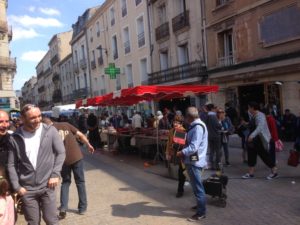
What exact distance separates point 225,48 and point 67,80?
125 ft

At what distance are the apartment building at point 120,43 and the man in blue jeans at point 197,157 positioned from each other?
2172cm

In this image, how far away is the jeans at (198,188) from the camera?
5.70 m

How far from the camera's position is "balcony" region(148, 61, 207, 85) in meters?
20.5

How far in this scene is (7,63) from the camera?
4531 centimetres

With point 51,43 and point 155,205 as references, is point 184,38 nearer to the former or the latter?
point 155,205

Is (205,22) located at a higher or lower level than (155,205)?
higher

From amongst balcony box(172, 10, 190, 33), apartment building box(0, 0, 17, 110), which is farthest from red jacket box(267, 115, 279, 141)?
apartment building box(0, 0, 17, 110)

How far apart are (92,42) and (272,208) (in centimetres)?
3620

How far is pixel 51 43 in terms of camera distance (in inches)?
2527

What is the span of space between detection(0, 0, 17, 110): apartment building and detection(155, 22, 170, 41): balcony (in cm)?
2423

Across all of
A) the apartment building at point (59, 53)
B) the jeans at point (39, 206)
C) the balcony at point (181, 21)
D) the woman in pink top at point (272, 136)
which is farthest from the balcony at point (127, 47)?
the apartment building at point (59, 53)

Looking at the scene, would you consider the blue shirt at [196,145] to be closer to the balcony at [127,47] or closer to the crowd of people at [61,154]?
the crowd of people at [61,154]

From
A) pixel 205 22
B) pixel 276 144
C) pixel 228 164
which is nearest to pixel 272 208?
pixel 276 144

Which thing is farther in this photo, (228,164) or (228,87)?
(228,87)
